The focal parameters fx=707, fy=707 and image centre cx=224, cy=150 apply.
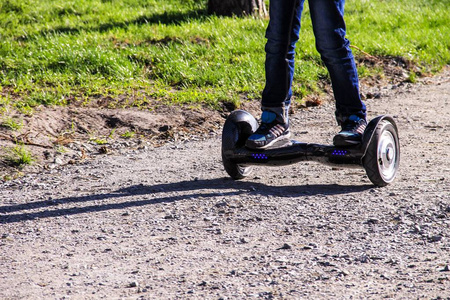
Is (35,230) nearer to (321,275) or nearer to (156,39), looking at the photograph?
(321,275)

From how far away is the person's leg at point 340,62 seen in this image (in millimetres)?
4137

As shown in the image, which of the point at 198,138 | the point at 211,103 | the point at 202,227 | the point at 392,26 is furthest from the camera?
the point at 392,26

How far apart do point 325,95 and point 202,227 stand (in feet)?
11.9

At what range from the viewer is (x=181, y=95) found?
21.3ft

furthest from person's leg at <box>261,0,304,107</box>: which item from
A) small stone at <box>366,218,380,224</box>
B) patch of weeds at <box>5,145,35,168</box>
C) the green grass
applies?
the green grass

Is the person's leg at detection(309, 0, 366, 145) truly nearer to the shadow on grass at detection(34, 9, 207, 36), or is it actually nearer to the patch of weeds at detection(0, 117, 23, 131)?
the patch of weeds at detection(0, 117, 23, 131)

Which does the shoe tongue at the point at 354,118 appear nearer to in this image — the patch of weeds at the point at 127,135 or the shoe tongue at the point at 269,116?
the shoe tongue at the point at 269,116

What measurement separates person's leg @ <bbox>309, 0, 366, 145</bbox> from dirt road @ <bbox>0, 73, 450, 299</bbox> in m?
0.36

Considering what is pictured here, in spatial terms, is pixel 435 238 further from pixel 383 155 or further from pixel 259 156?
pixel 259 156

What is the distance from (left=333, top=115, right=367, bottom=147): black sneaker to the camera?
4113mm

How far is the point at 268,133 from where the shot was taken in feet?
14.5

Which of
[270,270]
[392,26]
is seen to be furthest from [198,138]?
[392,26]

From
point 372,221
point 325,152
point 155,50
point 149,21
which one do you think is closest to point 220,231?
point 372,221

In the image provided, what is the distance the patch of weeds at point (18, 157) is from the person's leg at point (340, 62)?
2.20 meters
